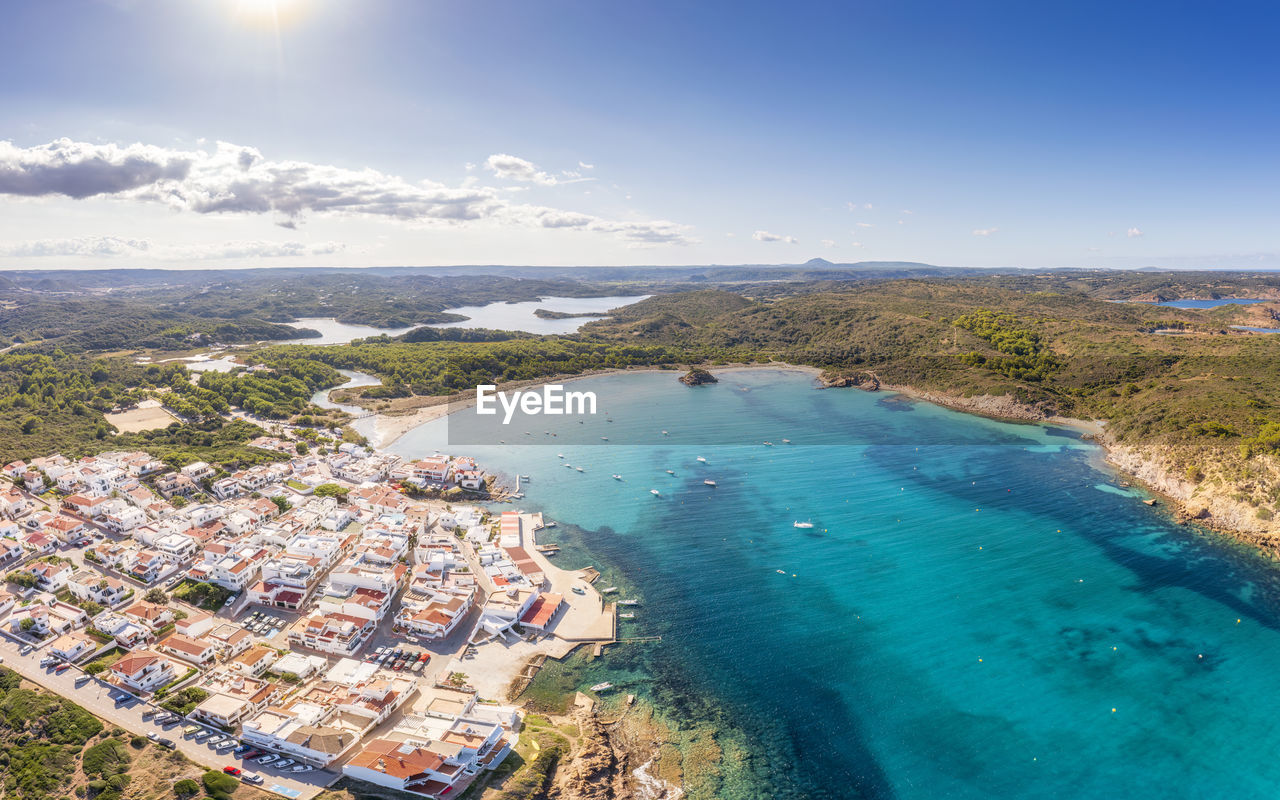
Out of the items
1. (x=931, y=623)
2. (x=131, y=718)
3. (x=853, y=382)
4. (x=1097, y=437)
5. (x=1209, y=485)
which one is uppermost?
(x=853, y=382)

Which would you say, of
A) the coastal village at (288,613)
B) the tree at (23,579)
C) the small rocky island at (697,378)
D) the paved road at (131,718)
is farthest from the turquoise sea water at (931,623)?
the small rocky island at (697,378)

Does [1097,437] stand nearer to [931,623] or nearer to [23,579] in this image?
[931,623]

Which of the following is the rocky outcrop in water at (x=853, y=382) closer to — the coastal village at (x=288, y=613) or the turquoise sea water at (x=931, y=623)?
the turquoise sea water at (x=931, y=623)

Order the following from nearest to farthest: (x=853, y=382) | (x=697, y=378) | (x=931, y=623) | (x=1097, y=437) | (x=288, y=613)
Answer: (x=931, y=623), (x=288, y=613), (x=1097, y=437), (x=853, y=382), (x=697, y=378)

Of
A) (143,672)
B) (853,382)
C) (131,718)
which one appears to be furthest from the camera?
(853,382)

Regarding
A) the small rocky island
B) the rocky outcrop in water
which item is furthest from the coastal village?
the rocky outcrop in water

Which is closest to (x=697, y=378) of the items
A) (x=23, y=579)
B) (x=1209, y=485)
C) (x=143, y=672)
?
(x=1209, y=485)

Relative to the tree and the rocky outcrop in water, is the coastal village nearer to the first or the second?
the tree
